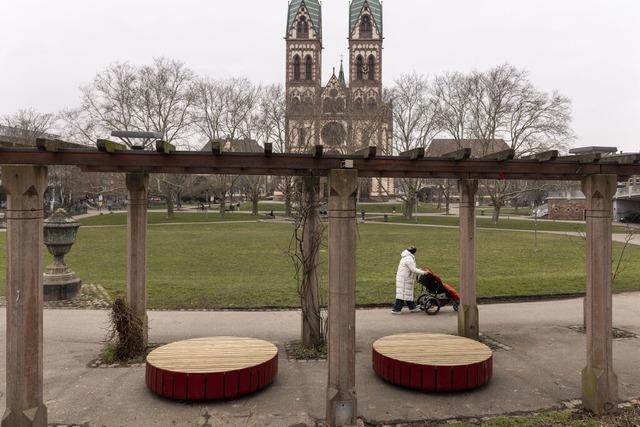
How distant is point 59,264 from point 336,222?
9.73 meters

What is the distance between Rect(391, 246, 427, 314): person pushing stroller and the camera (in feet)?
34.3

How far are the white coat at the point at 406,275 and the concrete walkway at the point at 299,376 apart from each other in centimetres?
48

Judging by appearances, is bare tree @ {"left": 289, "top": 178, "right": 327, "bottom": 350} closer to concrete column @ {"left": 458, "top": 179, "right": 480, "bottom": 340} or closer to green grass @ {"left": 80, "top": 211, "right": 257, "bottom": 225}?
concrete column @ {"left": 458, "top": 179, "right": 480, "bottom": 340}

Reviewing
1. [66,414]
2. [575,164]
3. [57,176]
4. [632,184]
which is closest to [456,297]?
[575,164]

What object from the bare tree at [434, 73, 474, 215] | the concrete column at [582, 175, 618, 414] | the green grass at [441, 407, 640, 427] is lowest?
the green grass at [441, 407, 640, 427]

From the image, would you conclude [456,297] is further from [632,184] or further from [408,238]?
[632,184]

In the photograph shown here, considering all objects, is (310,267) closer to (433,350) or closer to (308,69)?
(433,350)

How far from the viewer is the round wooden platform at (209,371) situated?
578 cm

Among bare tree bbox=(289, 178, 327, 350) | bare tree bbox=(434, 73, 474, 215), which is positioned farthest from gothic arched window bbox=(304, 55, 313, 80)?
bare tree bbox=(289, 178, 327, 350)

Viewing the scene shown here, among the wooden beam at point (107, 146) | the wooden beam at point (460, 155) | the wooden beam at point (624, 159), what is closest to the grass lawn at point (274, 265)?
the wooden beam at point (460, 155)

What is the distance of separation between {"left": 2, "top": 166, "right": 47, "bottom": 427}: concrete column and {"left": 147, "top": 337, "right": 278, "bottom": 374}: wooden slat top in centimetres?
146

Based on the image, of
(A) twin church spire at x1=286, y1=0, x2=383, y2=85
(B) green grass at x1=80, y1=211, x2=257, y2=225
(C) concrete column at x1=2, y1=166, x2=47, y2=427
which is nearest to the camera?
(C) concrete column at x1=2, y1=166, x2=47, y2=427

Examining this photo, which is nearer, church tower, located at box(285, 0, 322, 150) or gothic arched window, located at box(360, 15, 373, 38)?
church tower, located at box(285, 0, 322, 150)

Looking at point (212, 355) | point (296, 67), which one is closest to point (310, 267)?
point (212, 355)
